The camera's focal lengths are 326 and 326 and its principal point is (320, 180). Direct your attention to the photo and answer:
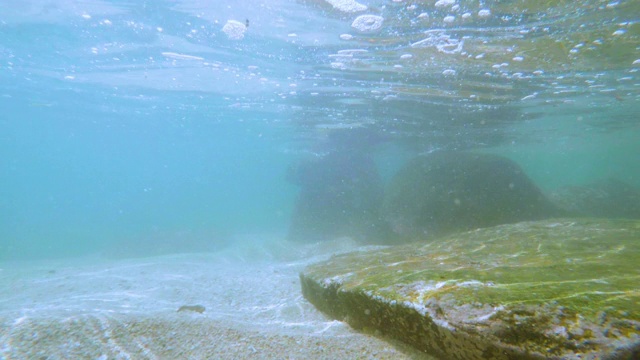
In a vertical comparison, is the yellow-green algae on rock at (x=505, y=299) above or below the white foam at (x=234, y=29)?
below

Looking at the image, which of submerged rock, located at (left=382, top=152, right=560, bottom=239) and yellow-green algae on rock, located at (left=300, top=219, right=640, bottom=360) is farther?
submerged rock, located at (left=382, top=152, right=560, bottom=239)

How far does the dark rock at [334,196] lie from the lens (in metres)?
23.0

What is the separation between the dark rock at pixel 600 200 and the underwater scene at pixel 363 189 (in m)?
0.12

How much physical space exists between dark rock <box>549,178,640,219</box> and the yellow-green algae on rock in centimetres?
1333

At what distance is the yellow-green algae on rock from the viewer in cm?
256

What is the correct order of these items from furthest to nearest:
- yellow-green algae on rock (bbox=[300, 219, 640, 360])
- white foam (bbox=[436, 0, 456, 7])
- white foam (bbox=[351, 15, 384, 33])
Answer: white foam (bbox=[351, 15, 384, 33]) < white foam (bbox=[436, 0, 456, 7]) < yellow-green algae on rock (bbox=[300, 219, 640, 360])

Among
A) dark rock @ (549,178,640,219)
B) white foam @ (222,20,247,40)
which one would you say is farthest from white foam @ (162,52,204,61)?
dark rock @ (549,178,640,219)

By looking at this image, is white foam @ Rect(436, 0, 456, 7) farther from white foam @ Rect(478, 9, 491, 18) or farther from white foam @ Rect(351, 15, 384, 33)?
white foam @ Rect(351, 15, 384, 33)

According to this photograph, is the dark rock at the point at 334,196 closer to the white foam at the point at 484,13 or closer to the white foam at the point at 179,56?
the white foam at the point at 179,56

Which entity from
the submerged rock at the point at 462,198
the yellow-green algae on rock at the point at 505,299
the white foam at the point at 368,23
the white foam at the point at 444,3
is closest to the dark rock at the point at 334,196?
the submerged rock at the point at 462,198

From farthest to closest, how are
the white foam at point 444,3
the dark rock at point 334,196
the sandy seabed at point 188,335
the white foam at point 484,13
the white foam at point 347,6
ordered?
the dark rock at point 334,196 < the white foam at point 347,6 < the white foam at point 484,13 < the white foam at point 444,3 < the sandy seabed at point 188,335

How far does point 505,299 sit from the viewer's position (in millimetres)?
3133

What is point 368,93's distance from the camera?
1812 centimetres

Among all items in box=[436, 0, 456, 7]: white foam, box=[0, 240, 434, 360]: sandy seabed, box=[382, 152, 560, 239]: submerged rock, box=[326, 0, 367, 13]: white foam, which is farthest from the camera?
box=[382, 152, 560, 239]: submerged rock
